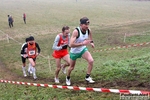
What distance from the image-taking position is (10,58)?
1495cm

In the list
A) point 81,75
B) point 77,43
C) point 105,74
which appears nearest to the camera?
point 77,43

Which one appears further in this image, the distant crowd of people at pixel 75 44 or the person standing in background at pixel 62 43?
the person standing in background at pixel 62 43

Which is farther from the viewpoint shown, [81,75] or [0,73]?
[0,73]

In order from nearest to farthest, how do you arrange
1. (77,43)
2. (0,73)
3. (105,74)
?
(77,43) < (105,74) < (0,73)

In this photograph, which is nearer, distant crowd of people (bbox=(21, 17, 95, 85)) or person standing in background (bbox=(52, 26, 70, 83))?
distant crowd of people (bbox=(21, 17, 95, 85))

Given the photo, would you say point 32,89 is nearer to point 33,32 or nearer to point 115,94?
point 115,94

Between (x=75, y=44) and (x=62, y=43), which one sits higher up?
(x=75, y=44)

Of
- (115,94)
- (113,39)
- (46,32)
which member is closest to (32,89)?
(115,94)

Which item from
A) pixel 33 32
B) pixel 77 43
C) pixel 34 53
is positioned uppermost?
pixel 77 43

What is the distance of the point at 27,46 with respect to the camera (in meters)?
9.14

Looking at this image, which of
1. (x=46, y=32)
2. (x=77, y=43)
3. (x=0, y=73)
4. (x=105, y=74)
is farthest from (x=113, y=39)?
(x=77, y=43)

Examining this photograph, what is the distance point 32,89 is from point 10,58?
7679 millimetres

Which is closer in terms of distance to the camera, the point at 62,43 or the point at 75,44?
the point at 75,44

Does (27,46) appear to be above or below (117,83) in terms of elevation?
above
